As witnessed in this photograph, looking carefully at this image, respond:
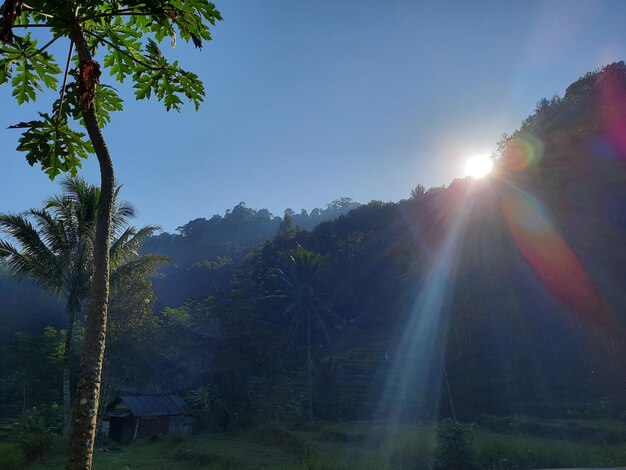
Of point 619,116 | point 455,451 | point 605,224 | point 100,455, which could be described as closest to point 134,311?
point 100,455

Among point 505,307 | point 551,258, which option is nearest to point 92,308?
point 551,258

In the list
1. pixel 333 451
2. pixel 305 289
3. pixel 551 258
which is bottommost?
pixel 333 451

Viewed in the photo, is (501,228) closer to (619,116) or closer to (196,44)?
(619,116)

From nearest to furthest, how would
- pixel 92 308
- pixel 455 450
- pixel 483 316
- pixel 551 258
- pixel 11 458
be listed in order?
pixel 92 308
pixel 455 450
pixel 11 458
pixel 551 258
pixel 483 316

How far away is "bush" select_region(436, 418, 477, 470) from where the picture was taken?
12.5 metres

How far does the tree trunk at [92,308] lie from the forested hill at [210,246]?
65135 mm

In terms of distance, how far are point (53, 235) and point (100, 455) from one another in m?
11.0

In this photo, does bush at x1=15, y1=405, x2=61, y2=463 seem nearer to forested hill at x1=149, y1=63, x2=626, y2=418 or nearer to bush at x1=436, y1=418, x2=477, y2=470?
bush at x1=436, y1=418, x2=477, y2=470

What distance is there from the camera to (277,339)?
36344 mm

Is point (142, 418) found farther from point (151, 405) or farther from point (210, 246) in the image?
point (210, 246)

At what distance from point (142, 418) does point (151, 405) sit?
112 cm

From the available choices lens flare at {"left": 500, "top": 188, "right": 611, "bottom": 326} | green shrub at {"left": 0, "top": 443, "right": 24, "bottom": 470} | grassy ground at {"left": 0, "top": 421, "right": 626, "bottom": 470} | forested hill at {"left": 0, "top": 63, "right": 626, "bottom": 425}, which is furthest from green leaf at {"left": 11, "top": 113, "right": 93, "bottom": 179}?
lens flare at {"left": 500, "top": 188, "right": 611, "bottom": 326}

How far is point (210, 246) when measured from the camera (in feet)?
315

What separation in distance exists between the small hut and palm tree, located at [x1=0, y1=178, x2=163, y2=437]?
39.9 feet
